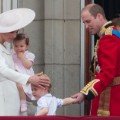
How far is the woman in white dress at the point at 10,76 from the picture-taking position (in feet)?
25.5

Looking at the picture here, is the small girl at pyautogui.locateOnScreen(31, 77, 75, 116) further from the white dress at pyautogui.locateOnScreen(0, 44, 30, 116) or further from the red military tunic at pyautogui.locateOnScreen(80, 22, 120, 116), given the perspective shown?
the red military tunic at pyautogui.locateOnScreen(80, 22, 120, 116)

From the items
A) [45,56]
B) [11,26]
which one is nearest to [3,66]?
[11,26]

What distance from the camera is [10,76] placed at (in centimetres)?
776

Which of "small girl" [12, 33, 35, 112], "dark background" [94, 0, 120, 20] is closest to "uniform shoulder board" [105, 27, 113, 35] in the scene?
"small girl" [12, 33, 35, 112]

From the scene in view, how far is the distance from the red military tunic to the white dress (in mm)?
664

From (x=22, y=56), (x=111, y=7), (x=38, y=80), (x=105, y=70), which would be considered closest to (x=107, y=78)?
(x=105, y=70)

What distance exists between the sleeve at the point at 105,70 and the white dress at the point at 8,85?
2.11 feet

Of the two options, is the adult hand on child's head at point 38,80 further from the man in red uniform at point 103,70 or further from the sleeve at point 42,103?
the man in red uniform at point 103,70

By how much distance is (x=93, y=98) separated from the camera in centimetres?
773

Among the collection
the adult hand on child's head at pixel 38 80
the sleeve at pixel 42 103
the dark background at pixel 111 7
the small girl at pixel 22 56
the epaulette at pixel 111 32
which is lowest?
the sleeve at pixel 42 103

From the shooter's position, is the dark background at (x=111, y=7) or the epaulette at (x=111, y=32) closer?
the epaulette at (x=111, y=32)

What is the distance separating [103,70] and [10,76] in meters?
0.89

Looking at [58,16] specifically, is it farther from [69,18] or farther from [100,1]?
[100,1]

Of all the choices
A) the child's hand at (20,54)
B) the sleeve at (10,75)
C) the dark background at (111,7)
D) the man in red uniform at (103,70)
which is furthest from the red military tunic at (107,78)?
the dark background at (111,7)
